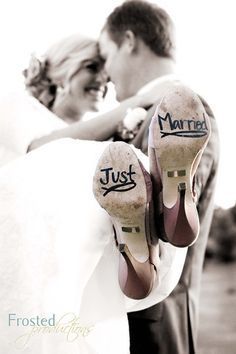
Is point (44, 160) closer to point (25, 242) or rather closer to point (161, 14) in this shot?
point (25, 242)

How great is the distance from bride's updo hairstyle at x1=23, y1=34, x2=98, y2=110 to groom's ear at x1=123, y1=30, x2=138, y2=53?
0.22 meters

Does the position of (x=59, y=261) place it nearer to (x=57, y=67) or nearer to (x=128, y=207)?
(x=128, y=207)

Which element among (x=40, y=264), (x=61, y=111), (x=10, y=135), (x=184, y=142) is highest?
(x=61, y=111)

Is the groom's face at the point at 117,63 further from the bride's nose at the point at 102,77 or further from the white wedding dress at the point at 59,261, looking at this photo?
the white wedding dress at the point at 59,261

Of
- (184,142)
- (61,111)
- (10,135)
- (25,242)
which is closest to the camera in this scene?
(184,142)

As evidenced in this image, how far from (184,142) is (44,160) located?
25cm

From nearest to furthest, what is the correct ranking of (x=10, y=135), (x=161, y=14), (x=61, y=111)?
(x=10, y=135)
(x=161, y=14)
(x=61, y=111)

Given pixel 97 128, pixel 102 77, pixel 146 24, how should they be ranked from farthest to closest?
pixel 102 77 → pixel 146 24 → pixel 97 128

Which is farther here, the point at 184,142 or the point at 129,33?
the point at 129,33

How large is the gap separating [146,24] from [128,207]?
936 millimetres

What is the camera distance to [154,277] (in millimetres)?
913

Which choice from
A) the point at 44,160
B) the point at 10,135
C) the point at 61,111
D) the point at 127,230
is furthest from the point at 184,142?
the point at 61,111

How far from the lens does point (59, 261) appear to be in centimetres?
94

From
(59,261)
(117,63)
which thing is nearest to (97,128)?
(117,63)
